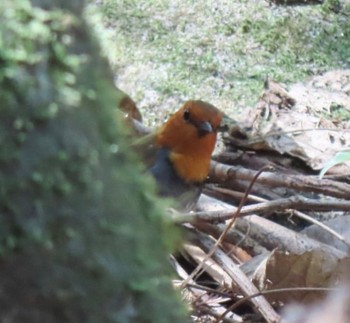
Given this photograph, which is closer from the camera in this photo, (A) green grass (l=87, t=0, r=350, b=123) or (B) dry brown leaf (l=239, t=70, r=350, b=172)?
(B) dry brown leaf (l=239, t=70, r=350, b=172)

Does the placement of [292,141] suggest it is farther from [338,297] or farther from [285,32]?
[338,297]

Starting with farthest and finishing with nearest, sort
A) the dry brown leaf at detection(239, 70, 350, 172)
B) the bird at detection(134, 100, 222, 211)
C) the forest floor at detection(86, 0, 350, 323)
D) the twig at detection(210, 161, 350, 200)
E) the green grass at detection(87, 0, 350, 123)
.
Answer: the green grass at detection(87, 0, 350, 123)
the dry brown leaf at detection(239, 70, 350, 172)
the bird at detection(134, 100, 222, 211)
the twig at detection(210, 161, 350, 200)
the forest floor at detection(86, 0, 350, 323)

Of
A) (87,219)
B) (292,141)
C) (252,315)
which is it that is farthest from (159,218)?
(292,141)

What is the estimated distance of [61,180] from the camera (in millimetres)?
893

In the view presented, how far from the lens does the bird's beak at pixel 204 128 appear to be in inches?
132

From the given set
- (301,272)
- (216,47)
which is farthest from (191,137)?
(301,272)

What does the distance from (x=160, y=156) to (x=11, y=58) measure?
8.72 ft

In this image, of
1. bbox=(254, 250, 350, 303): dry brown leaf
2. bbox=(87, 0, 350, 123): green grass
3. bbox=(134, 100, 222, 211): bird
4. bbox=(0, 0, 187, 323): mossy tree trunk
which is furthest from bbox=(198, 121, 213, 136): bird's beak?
bbox=(0, 0, 187, 323): mossy tree trunk

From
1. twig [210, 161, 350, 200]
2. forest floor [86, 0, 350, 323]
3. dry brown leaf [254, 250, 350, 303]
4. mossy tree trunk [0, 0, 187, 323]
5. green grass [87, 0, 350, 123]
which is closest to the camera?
mossy tree trunk [0, 0, 187, 323]

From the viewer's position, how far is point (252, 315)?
262cm

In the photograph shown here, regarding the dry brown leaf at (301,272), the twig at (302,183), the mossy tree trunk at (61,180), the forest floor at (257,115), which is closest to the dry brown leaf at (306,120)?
the forest floor at (257,115)

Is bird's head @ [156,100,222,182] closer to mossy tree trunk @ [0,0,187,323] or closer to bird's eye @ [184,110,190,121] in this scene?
bird's eye @ [184,110,190,121]

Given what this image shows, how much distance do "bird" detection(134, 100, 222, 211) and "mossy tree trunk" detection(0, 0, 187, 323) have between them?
2252 millimetres

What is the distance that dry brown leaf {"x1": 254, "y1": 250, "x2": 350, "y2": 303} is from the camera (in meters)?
2.50
